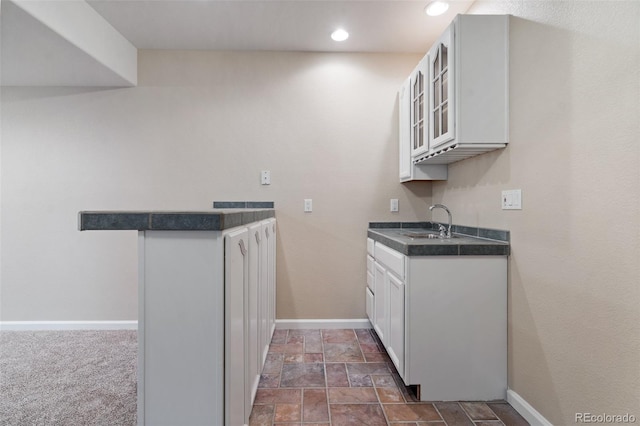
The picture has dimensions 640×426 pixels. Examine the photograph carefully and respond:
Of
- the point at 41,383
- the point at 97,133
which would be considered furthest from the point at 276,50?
the point at 41,383

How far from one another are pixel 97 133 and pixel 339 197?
223 cm

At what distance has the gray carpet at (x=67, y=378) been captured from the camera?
1.61 meters

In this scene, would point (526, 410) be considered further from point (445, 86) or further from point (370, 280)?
point (445, 86)

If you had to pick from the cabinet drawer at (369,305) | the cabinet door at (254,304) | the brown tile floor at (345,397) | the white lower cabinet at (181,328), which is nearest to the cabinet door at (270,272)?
the brown tile floor at (345,397)

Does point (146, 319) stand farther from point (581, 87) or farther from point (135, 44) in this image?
point (135, 44)

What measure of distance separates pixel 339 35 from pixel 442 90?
3.52 ft

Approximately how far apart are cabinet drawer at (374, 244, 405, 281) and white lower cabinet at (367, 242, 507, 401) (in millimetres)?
77

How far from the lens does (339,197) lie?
2785mm

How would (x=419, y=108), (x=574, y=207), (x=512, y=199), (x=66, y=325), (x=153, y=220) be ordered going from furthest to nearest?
(x=66, y=325) < (x=419, y=108) < (x=512, y=199) < (x=574, y=207) < (x=153, y=220)

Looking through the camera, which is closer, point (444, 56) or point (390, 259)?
point (444, 56)

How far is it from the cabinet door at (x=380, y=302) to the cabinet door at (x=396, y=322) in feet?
0.35

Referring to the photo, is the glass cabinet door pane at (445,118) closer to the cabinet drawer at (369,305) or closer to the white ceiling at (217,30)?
the white ceiling at (217,30)

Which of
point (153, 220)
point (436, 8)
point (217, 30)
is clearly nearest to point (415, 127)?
point (436, 8)

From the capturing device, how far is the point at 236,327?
1.17 metres
